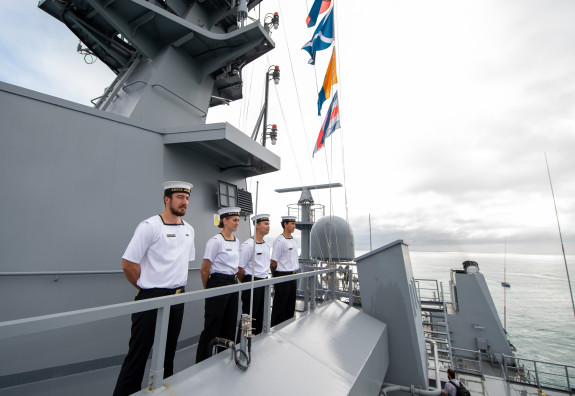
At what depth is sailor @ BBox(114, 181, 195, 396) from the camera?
1.80 meters

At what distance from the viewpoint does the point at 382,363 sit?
121 inches

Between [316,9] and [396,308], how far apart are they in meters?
4.99

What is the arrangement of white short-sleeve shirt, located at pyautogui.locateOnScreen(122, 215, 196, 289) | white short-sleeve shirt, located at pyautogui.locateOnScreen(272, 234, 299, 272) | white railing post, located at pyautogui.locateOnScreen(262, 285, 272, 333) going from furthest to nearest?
white short-sleeve shirt, located at pyautogui.locateOnScreen(272, 234, 299, 272) → white railing post, located at pyautogui.locateOnScreen(262, 285, 272, 333) → white short-sleeve shirt, located at pyautogui.locateOnScreen(122, 215, 196, 289)

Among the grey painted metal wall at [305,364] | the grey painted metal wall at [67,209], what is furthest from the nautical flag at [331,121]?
the grey painted metal wall at [305,364]

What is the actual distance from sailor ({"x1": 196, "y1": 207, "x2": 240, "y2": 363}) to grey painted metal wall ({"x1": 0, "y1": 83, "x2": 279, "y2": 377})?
3.32ft

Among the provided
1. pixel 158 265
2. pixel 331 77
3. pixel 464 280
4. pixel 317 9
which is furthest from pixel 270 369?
pixel 464 280

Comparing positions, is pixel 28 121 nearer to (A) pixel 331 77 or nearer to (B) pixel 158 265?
(B) pixel 158 265

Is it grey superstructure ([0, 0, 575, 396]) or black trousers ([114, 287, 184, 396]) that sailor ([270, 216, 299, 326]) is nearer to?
grey superstructure ([0, 0, 575, 396])

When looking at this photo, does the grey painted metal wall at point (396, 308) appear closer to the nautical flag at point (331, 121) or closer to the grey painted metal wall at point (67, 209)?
the nautical flag at point (331, 121)

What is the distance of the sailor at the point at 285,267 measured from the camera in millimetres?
3588

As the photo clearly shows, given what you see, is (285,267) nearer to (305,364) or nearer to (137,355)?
(305,364)

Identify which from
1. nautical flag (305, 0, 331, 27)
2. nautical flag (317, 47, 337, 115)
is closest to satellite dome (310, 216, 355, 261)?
nautical flag (317, 47, 337, 115)

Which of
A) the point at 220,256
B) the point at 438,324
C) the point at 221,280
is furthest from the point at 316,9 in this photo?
the point at 438,324

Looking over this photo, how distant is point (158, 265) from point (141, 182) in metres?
1.71
